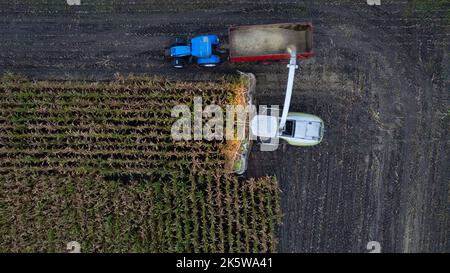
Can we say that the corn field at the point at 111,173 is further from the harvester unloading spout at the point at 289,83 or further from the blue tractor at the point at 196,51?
the harvester unloading spout at the point at 289,83

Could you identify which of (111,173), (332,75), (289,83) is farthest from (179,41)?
(332,75)

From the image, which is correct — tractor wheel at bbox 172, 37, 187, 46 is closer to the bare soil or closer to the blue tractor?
the blue tractor

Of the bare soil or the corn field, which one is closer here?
the corn field

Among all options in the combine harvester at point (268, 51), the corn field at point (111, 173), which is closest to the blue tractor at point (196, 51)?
the combine harvester at point (268, 51)

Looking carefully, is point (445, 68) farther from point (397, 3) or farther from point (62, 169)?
point (62, 169)

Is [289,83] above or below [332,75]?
below

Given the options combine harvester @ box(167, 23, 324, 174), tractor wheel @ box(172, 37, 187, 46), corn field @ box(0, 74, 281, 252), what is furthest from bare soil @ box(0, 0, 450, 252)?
corn field @ box(0, 74, 281, 252)

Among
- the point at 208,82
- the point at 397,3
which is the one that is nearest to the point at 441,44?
the point at 397,3

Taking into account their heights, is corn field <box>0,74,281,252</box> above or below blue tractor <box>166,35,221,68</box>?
below

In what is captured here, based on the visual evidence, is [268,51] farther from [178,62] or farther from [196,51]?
[178,62]
